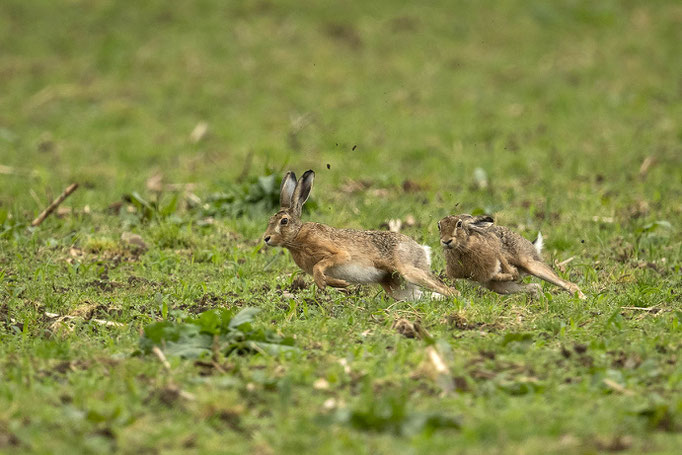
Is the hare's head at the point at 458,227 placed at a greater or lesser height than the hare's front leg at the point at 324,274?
greater

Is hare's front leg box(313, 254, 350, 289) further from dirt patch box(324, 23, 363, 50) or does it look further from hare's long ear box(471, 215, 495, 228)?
dirt patch box(324, 23, 363, 50)

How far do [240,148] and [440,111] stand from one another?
3.36 m

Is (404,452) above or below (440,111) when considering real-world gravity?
above

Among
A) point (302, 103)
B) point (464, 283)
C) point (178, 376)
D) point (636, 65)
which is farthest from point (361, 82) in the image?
point (178, 376)

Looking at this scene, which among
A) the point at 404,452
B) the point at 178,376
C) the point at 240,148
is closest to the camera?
the point at 404,452

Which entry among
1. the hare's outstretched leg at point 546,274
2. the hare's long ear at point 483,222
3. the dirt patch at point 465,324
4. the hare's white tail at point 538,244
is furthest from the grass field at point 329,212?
the hare's long ear at point 483,222

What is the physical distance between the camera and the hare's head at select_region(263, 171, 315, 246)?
7.38 meters

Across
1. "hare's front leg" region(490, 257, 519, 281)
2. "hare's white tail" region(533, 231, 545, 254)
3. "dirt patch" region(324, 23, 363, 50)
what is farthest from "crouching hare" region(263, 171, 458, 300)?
"dirt patch" region(324, 23, 363, 50)

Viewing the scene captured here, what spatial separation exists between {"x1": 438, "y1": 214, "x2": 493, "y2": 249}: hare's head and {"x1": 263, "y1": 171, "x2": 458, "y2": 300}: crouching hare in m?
0.21

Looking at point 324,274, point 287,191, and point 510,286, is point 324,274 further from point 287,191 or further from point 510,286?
point 510,286

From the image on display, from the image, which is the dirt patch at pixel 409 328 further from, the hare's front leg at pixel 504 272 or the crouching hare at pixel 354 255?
the hare's front leg at pixel 504 272

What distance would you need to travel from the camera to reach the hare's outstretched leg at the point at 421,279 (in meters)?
7.14

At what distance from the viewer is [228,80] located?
53.5 feet

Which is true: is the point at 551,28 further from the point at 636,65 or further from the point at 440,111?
the point at 440,111
